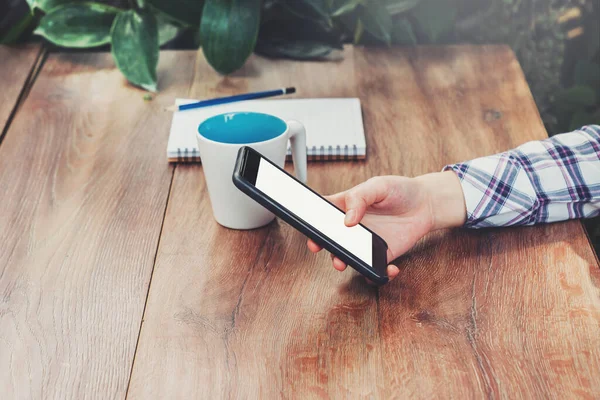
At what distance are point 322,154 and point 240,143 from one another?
20 cm

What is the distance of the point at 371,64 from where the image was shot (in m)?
1.35

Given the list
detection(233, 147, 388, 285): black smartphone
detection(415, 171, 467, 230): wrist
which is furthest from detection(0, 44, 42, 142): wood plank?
detection(415, 171, 467, 230): wrist

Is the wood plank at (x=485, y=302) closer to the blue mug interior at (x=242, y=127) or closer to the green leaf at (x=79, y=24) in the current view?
the blue mug interior at (x=242, y=127)

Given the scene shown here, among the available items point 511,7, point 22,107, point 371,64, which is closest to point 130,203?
point 22,107

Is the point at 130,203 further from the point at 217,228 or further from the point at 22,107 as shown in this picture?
the point at 22,107

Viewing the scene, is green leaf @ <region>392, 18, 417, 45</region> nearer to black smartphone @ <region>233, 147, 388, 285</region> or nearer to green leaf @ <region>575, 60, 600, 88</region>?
green leaf @ <region>575, 60, 600, 88</region>

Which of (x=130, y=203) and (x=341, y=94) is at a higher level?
(x=130, y=203)

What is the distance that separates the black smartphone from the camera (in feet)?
2.27

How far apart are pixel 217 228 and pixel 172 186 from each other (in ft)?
0.43

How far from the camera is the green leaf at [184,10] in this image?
4.32ft

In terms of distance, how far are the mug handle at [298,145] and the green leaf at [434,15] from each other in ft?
2.90

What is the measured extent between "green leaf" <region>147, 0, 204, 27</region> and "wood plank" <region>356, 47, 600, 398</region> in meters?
0.46

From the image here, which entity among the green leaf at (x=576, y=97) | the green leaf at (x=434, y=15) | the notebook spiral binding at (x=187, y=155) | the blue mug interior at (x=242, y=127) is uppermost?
the blue mug interior at (x=242, y=127)

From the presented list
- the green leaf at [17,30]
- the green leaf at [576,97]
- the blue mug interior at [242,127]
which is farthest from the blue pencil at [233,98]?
the green leaf at [576,97]
